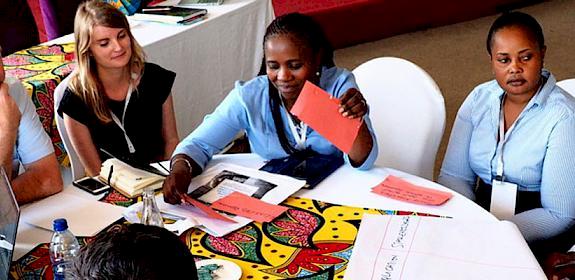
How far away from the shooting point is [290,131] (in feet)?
7.01

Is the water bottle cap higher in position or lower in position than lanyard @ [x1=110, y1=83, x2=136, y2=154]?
higher

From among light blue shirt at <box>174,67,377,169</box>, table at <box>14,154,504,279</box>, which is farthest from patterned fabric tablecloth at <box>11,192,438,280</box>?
light blue shirt at <box>174,67,377,169</box>

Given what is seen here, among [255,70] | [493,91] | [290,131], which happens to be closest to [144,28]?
[255,70]

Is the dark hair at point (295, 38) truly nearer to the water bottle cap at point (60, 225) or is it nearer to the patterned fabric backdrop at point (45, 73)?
the water bottle cap at point (60, 225)

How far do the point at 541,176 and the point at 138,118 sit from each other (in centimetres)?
139

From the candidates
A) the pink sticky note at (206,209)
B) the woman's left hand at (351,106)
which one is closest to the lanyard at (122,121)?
the pink sticky note at (206,209)

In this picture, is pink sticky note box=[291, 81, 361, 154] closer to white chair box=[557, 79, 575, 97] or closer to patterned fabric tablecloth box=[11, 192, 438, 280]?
patterned fabric tablecloth box=[11, 192, 438, 280]

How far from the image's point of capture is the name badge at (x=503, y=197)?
2.02m

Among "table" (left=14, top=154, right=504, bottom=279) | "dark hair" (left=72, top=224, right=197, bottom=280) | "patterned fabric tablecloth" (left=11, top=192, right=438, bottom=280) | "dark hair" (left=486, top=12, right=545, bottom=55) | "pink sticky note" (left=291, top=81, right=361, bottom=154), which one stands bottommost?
"patterned fabric tablecloth" (left=11, top=192, right=438, bottom=280)

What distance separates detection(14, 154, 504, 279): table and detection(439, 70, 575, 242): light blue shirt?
0.30m

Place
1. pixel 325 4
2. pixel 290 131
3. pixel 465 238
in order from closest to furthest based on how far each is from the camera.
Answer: pixel 465 238
pixel 290 131
pixel 325 4

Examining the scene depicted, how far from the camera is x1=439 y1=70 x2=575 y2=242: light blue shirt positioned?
6.56ft

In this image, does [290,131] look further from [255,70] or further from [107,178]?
[255,70]

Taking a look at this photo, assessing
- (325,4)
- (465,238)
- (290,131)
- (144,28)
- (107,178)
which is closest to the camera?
(465,238)
